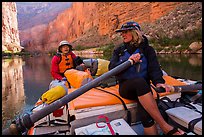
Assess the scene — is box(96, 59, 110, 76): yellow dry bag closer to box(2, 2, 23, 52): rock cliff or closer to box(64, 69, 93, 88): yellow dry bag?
box(64, 69, 93, 88): yellow dry bag

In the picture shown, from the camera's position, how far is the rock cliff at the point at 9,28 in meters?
41.8

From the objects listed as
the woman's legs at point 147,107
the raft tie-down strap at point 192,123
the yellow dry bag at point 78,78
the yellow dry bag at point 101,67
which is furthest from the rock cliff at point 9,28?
the raft tie-down strap at point 192,123

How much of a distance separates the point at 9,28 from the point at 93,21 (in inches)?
718

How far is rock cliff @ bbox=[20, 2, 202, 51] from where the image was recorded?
3494 cm

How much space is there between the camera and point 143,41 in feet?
7.61

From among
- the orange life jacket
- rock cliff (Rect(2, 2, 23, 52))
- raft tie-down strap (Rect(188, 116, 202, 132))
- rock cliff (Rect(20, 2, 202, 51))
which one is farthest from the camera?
rock cliff (Rect(2, 2, 23, 52))

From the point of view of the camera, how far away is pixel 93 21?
54.0 m

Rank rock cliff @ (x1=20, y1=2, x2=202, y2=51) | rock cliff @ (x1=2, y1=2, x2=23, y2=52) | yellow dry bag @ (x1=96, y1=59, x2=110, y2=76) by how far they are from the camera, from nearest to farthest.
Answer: yellow dry bag @ (x1=96, y1=59, x2=110, y2=76) → rock cliff @ (x1=20, y1=2, x2=202, y2=51) → rock cliff @ (x1=2, y1=2, x2=23, y2=52)

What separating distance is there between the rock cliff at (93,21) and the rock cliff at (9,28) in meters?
12.0

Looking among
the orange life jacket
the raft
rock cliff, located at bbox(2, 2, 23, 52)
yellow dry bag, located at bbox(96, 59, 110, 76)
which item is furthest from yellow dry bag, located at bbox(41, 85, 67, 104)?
rock cliff, located at bbox(2, 2, 23, 52)

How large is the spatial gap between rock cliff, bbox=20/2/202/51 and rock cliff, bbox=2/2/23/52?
1198cm

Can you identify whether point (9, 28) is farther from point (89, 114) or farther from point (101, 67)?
point (89, 114)

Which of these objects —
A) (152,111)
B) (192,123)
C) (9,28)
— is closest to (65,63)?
(152,111)

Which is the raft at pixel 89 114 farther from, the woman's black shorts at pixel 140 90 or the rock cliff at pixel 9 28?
the rock cliff at pixel 9 28
